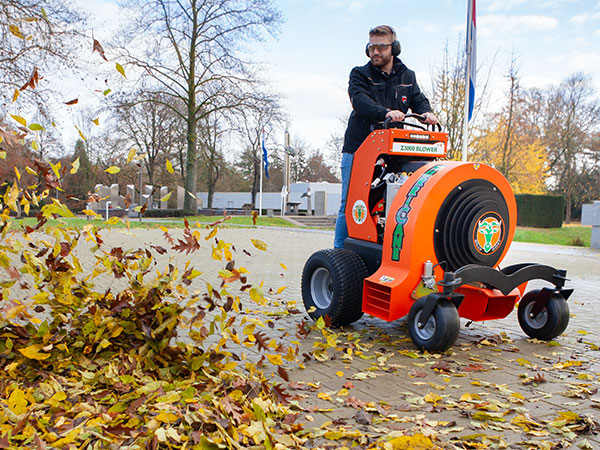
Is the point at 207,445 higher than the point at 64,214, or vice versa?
the point at 64,214

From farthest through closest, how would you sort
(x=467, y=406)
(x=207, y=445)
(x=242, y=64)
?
1. (x=242, y=64)
2. (x=467, y=406)
3. (x=207, y=445)

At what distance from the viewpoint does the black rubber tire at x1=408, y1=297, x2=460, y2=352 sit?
3.45 metres

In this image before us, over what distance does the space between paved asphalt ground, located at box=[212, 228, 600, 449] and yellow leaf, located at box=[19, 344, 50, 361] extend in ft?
4.38

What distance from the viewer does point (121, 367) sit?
9.50ft

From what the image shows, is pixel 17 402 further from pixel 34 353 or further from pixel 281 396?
pixel 281 396

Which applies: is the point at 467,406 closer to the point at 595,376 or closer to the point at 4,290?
the point at 595,376

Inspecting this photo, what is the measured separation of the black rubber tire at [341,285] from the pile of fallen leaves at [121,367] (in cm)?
100

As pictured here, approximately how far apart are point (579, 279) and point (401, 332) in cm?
515

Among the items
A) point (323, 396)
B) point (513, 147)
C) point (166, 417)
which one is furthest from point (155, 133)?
point (166, 417)

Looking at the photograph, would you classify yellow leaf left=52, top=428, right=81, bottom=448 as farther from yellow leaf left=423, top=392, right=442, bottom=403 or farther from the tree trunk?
the tree trunk

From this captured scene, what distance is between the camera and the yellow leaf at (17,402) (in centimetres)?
237

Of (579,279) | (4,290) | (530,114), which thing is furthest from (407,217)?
(530,114)

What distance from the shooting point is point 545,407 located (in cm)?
274

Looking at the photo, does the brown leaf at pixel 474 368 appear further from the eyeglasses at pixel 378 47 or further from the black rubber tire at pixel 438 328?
the eyeglasses at pixel 378 47
